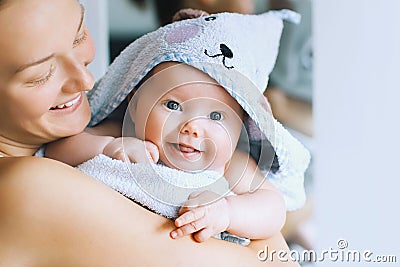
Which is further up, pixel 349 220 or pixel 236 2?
pixel 236 2

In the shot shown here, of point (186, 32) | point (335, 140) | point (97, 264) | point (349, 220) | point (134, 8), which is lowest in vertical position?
point (349, 220)

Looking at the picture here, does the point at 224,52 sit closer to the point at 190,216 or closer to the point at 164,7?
the point at 190,216

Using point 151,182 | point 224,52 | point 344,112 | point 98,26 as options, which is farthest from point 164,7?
point 151,182

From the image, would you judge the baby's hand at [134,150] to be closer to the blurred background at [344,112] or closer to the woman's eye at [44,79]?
the woman's eye at [44,79]

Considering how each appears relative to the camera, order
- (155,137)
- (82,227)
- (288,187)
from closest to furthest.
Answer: (82,227) → (155,137) → (288,187)

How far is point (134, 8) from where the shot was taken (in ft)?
5.50

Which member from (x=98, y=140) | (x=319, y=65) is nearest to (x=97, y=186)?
(x=98, y=140)

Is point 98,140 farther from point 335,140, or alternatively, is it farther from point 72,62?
point 335,140

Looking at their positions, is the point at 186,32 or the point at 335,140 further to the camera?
the point at 335,140

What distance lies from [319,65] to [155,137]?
1.19m

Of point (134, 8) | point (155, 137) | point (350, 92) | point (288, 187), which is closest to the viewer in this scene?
point (155, 137)

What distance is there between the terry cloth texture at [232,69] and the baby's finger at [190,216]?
0.52 ft

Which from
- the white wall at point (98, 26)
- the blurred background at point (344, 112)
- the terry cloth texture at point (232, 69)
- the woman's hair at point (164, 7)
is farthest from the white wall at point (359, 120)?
the terry cloth texture at point (232, 69)

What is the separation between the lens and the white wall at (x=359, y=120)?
181cm
